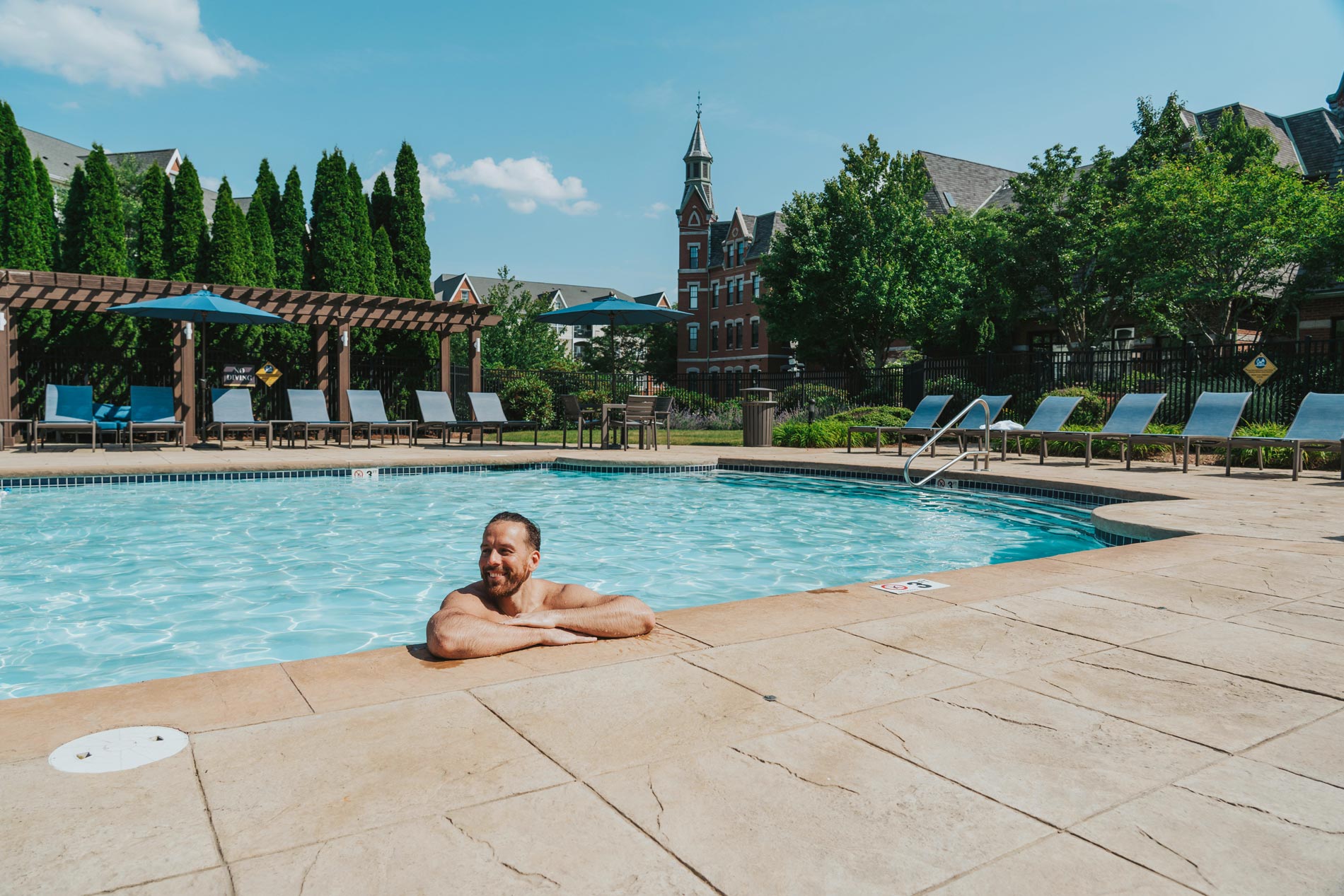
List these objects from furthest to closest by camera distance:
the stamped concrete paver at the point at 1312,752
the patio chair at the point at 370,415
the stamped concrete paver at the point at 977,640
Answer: the patio chair at the point at 370,415, the stamped concrete paver at the point at 977,640, the stamped concrete paver at the point at 1312,752

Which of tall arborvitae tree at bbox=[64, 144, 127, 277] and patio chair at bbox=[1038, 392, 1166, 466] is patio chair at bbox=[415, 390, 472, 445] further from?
patio chair at bbox=[1038, 392, 1166, 466]

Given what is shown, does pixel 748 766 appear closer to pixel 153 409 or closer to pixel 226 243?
pixel 153 409

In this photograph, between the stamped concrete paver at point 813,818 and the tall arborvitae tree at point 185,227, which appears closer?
→ the stamped concrete paver at point 813,818

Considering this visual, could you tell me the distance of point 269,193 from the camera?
64.9 ft

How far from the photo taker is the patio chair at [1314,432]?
936cm

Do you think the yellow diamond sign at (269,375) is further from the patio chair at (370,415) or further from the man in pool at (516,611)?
the man in pool at (516,611)

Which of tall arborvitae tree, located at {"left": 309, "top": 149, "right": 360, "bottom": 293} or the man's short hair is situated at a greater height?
tall arborvitae tree, located at {"left": 309, "top": 149, "right": 360, "bottom": 293}

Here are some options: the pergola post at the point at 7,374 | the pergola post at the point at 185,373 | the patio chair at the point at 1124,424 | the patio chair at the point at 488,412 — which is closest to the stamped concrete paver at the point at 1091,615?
the patio chair at the point at 1124,424

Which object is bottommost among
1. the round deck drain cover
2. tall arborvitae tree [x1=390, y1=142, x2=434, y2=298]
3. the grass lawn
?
the round deck drain cover

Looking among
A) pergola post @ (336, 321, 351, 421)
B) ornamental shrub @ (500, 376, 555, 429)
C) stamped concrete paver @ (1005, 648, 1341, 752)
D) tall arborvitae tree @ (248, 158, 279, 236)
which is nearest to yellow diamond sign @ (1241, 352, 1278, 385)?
stamped concrete paver @ (1005, 648, 1341, 752)

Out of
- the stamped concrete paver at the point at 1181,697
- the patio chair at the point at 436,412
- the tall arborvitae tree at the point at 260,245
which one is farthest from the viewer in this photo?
the tall arborvitae tree at the point at 260,245

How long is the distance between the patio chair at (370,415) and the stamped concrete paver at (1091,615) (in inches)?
520

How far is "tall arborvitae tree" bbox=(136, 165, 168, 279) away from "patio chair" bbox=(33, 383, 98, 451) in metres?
5.46

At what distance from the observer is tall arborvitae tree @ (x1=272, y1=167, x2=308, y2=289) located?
776 inches
